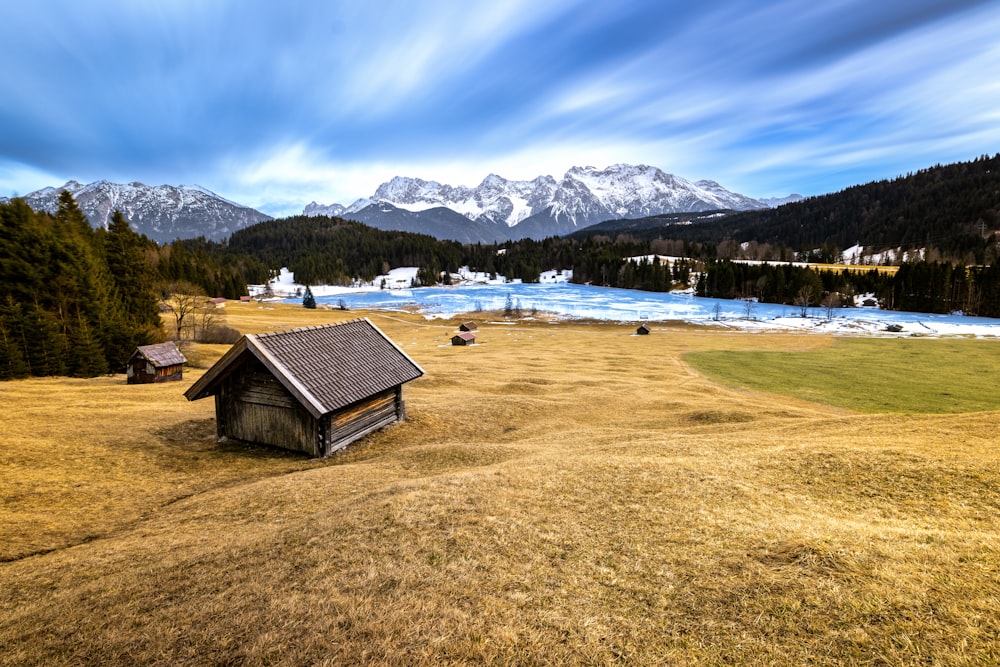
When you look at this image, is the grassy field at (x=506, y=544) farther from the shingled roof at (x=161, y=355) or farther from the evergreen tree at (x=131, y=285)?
the evergreen tree at (x=131, y=285)

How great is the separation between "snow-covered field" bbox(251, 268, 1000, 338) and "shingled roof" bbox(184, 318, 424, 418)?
95.7 meters

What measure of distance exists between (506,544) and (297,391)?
12544 millimetres

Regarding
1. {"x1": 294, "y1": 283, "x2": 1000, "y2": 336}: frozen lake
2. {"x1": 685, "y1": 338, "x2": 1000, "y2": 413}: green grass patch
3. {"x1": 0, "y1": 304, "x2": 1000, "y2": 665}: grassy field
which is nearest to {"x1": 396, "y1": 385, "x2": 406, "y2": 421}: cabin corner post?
{"x1": 0, "y1": 304, "x2": 1000, "y2": 665}: grassy field

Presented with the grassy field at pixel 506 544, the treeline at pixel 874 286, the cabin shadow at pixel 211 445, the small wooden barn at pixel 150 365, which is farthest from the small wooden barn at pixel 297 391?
the treeline at pixel 874 286

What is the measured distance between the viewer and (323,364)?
20.7 metres

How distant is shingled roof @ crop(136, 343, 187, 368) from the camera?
1435 inches

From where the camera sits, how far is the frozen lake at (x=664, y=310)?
91.9m

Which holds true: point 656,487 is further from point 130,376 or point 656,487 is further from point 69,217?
point 69,217

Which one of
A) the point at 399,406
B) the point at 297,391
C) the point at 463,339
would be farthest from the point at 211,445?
the point at 463,339

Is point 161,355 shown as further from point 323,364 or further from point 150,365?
point 323,364

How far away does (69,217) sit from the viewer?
53.3 m

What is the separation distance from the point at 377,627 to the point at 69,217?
236 feet

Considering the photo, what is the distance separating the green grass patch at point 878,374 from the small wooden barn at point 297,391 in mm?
31539

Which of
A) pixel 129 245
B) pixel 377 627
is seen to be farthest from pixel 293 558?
pixel 129 245
